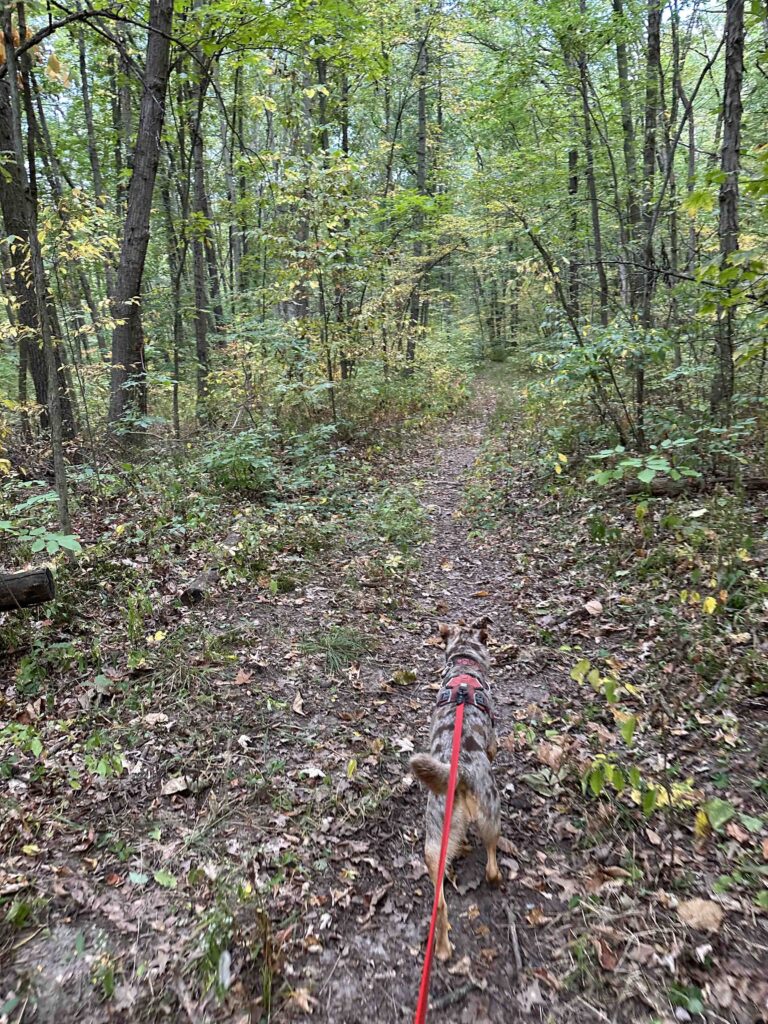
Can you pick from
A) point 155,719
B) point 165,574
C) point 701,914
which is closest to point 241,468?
point 165,574

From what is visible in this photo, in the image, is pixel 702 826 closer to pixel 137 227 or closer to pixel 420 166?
pixel 137 227

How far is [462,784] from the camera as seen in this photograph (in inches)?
118

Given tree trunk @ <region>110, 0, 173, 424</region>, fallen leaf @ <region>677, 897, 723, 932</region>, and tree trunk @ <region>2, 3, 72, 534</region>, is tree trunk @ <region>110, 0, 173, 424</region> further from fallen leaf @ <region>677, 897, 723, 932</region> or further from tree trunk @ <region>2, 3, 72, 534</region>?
fallen leaf @ <region>677, 897, 723, 932</region>

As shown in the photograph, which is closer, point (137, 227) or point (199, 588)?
point (199, 588)

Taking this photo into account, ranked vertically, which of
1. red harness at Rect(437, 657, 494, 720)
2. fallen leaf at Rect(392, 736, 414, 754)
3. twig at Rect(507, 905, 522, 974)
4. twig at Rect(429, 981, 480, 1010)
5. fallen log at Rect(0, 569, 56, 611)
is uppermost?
fallen log at Rect(0, 569, 56, 611)

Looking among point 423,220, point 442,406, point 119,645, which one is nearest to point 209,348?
point 442,406

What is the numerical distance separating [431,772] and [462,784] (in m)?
0.28

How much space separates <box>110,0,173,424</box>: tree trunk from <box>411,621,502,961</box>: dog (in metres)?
7.19

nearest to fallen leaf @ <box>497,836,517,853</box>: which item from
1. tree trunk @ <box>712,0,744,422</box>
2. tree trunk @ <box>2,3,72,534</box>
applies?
tree trunk @ <box>2,3,72,534</box>

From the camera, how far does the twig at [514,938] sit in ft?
8.89

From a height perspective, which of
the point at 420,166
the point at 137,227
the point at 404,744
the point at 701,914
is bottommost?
the point at 404,744

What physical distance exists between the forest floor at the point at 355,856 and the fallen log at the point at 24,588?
809 mm

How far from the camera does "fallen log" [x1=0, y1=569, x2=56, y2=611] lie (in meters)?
Answer: 4.38

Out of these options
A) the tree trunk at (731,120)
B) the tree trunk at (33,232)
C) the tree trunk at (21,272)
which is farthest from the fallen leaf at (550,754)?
the tree trunk at (21,272)
